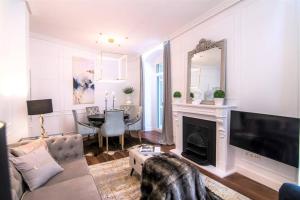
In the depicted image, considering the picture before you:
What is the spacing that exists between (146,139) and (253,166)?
2.96 metres

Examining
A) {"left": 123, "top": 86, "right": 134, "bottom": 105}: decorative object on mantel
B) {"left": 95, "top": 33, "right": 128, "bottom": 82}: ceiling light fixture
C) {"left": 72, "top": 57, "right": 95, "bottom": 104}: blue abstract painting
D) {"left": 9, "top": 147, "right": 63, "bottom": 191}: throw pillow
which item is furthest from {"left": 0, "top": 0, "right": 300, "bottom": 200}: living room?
{"left": 123, "top": 86, "right": 134, "bottom": 105}: decorative object on mantel

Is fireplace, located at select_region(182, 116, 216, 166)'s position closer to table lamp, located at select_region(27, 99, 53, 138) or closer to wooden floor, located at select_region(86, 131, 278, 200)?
wooden floor, located at select_region(86, 131, 278, 200)

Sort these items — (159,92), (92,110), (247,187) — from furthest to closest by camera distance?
(159,92) → (92,110) → (247,187)

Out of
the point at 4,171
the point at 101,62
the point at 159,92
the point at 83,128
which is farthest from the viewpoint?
the point at 159,92

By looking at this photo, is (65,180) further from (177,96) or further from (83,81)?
(83,81)

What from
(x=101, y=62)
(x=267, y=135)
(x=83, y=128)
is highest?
(x=101, y=62)

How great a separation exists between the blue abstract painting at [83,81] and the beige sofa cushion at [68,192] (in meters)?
4.01

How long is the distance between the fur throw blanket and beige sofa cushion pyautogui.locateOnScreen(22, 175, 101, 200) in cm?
62

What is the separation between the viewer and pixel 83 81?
5.56m

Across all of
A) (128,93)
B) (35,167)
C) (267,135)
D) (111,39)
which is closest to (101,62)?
(111,39)

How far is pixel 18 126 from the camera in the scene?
290cm

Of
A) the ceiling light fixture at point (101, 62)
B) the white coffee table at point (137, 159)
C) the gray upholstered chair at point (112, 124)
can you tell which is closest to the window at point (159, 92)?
the ceiling light fixture at point (101, 62)

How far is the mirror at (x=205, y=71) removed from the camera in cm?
319

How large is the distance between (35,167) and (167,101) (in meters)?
3.40
